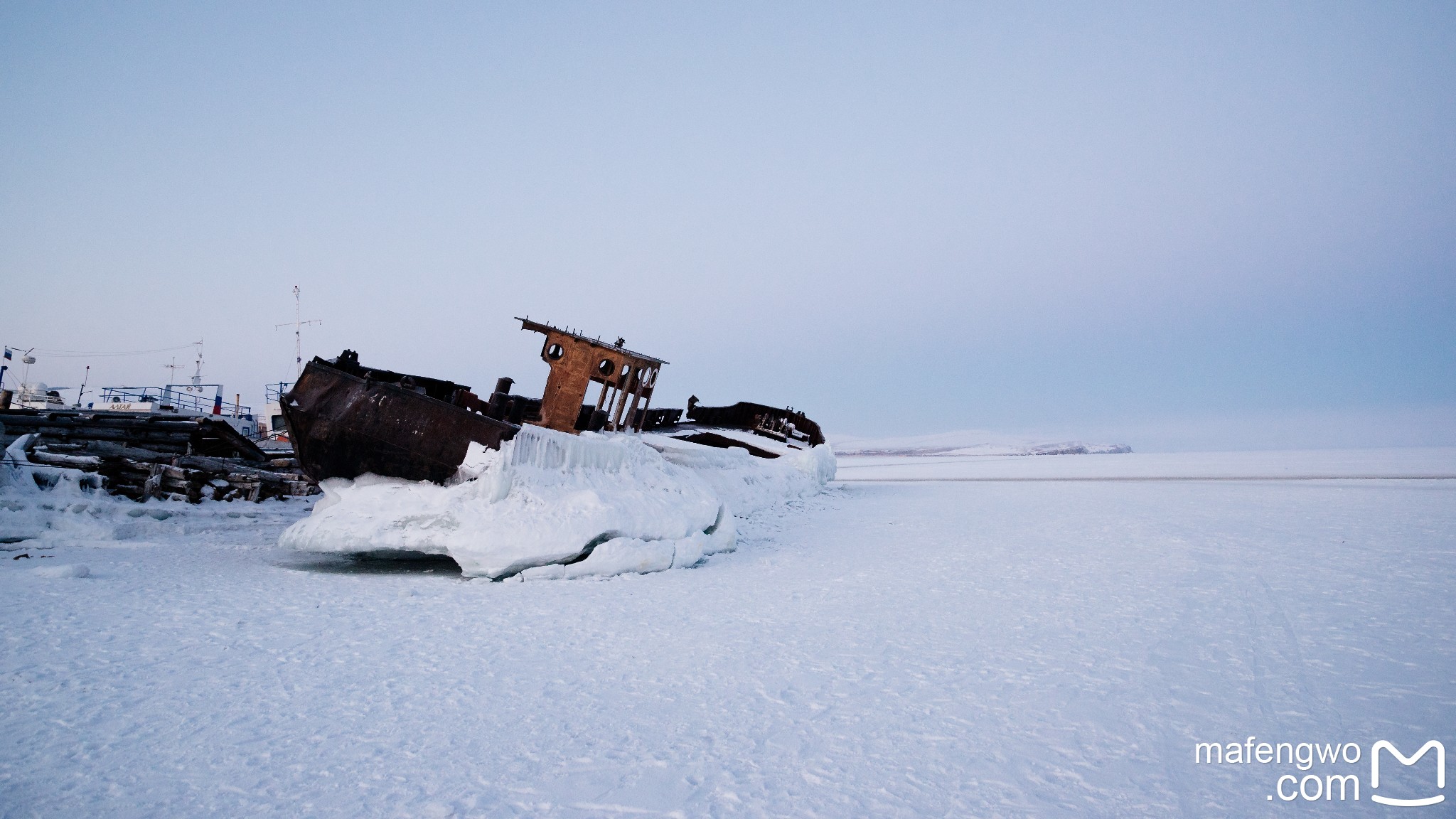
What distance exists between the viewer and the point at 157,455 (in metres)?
11.4

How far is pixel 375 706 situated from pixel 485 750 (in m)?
0.76

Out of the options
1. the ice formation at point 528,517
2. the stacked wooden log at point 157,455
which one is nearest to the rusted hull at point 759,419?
the stacked wooden log at point 157,455

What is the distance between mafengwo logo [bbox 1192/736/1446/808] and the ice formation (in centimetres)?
504

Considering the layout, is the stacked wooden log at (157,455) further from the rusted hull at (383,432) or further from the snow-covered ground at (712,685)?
the rusted hull at (383,432)

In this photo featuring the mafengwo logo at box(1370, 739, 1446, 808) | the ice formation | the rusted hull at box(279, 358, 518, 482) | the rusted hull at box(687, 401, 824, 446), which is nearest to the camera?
the mafengwo logo at box(1370, 739, 1446, 808)

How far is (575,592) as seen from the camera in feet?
18.9

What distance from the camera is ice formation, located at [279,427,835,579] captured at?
6383mm

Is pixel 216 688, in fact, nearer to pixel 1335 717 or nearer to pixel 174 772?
pixel 174 772

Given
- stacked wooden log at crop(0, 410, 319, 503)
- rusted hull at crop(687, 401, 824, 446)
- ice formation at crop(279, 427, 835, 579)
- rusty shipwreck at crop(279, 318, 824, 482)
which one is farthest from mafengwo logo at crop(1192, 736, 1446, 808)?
rusted hull at crop(687, 401, 824, 446)

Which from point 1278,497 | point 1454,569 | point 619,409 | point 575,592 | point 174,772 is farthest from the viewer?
point 1278,497

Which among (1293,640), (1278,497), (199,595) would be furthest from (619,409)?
(1278,497)

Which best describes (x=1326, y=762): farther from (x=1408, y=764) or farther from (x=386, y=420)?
(x=386, y=420)

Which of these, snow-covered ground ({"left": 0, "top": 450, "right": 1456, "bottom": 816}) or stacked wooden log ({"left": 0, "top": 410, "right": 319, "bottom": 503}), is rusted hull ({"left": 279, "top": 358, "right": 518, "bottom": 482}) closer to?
snow-covered ground ({"left": 0, "top": 450, "right": 1456, "bottom": 816})

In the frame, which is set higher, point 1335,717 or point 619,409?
point 619,409
